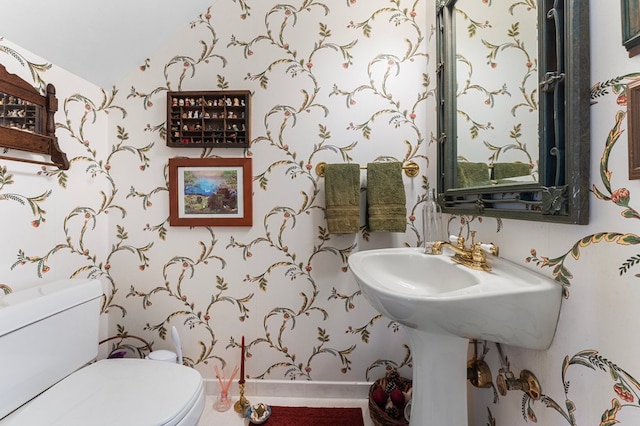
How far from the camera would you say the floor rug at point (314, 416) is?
4.37 ft

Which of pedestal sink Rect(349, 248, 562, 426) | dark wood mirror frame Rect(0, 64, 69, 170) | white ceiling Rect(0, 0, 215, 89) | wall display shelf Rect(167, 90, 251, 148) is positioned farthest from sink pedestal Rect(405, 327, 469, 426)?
white ceiling Rect(0, 0, 215, 89)

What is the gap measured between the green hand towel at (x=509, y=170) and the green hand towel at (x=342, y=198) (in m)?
0.60

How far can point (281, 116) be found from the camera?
1478 millimetres

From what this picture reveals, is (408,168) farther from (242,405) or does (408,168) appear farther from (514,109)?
(242,405)

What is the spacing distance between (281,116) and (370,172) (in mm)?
557

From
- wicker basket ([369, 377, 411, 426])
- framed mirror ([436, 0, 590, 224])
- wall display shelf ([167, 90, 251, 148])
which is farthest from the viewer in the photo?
wall display shelf ([167, 90, 251, 148])

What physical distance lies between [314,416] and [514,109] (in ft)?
5.06

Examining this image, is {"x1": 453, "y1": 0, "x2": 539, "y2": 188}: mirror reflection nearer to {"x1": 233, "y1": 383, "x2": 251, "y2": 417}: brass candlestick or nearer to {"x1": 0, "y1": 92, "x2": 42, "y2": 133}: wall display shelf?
{"x1": 233, "y1": 383, "x2": 251, "y2": 417}: brass candlestick

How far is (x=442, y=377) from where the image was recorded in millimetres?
884

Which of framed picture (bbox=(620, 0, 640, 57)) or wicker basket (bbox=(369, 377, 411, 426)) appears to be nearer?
framed picture (bbox=(620, 0, 640, 57))

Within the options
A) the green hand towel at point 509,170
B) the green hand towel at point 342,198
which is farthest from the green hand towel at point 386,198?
the green hand towel at point 509,170

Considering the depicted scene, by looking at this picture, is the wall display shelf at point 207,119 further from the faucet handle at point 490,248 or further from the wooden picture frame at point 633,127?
the wooden picture frame at point 633,127

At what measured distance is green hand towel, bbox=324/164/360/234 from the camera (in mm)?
1367

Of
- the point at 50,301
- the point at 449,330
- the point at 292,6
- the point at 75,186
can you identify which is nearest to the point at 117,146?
the point at 75,186
